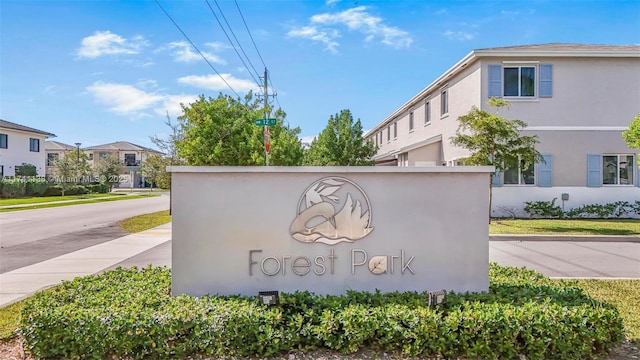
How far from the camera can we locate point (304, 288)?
5.07 m

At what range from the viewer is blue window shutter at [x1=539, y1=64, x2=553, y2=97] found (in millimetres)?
18406

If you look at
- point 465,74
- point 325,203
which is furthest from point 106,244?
point 465,74

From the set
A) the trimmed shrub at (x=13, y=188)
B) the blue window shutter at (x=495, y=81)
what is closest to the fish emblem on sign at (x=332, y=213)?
the blue window shutter at (x=495, y=81)

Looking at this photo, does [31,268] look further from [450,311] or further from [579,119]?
[579,119]

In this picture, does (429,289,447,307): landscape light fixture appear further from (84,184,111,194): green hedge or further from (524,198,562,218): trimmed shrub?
(84,184,111,194): green hedge

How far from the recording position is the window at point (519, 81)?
1847cm

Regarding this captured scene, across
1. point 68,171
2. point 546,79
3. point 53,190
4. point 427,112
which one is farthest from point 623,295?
point 68,171

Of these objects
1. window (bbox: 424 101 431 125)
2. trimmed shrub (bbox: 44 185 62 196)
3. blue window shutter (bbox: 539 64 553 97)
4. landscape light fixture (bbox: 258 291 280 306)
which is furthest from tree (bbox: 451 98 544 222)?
trimmed shrub (bbox: 44 185 62 196)

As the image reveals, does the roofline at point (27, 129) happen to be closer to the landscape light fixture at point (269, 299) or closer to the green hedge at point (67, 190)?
the green hedge at point (67, 190)

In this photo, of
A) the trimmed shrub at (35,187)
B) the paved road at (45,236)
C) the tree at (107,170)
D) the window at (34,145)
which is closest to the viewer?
the paved road at (45,236)

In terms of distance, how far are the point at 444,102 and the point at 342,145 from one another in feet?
25.8

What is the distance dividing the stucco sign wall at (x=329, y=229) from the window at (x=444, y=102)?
17.6m

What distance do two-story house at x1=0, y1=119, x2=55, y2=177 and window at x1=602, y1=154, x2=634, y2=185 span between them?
48091 millimetres

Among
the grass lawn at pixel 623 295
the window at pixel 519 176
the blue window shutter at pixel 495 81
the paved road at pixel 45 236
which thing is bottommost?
the paved road at pixel 45 236
